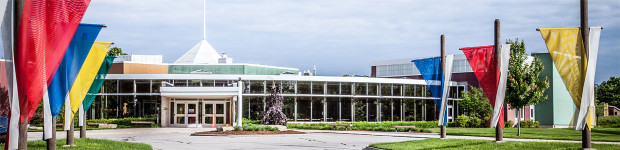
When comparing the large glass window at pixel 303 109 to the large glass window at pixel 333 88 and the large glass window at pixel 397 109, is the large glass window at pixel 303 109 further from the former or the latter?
the large glass window at pixel 397 109

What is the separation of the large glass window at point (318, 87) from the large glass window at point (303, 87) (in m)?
0.39

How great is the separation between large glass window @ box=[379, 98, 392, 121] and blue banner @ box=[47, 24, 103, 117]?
1481 inches

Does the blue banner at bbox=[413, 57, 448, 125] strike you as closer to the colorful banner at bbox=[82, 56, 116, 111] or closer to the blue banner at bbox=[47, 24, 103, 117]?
the colorful banner at bbox=[82, 56, 116, 111]

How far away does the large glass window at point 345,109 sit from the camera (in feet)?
166

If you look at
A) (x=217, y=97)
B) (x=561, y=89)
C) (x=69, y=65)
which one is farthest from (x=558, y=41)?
(x=561, y=89)

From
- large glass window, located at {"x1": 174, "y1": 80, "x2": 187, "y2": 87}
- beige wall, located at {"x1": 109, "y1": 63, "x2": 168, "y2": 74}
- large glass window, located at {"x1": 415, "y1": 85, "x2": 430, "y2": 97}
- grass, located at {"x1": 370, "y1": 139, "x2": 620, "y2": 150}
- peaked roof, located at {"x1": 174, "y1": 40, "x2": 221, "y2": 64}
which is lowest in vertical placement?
grass, located at {"x1": 370, "y1": 139, "x2": 620, "y2": 150}

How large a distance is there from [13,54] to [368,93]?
132 feet

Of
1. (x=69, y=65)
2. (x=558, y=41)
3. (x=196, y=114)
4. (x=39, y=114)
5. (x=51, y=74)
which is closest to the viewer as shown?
(x=51, y=74)

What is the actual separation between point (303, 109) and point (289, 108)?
1170mm

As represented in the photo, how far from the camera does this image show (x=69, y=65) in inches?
619

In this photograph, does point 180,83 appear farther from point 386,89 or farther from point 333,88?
point 386,89

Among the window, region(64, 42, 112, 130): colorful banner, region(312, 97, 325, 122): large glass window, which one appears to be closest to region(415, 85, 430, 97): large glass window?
the window

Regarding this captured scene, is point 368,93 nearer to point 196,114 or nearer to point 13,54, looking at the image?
point 196,114

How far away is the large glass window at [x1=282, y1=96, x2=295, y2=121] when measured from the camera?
160ft
